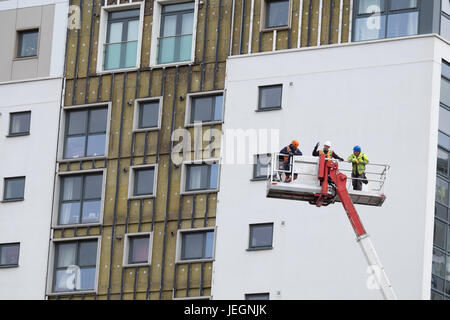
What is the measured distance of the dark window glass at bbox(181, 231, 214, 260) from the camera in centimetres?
9094

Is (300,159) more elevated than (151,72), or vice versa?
(151,72)

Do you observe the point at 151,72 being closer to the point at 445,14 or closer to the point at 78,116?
the point at 78,116

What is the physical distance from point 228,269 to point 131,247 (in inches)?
192

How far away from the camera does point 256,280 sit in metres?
89.1

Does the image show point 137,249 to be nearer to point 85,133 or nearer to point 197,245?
point 197,245

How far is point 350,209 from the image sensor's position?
77.6 m

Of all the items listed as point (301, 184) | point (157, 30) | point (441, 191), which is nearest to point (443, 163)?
point (441, 191)

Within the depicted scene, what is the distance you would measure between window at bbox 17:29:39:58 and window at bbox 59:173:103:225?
6265mm

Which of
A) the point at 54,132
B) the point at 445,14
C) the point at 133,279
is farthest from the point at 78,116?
the point at 445,14

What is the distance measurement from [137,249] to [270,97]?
841cm

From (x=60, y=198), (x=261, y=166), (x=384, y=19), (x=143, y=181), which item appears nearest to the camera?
(x=384, y=19)

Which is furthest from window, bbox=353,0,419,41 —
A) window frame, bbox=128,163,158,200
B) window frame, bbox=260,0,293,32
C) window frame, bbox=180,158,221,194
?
window frame, bbox=128,163,158,200

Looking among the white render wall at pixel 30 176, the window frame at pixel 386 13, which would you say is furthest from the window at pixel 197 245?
the window frame at pixel 386 13

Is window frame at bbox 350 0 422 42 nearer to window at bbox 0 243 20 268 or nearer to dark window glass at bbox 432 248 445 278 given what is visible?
dark window glass at bbox 432 248 445 278
